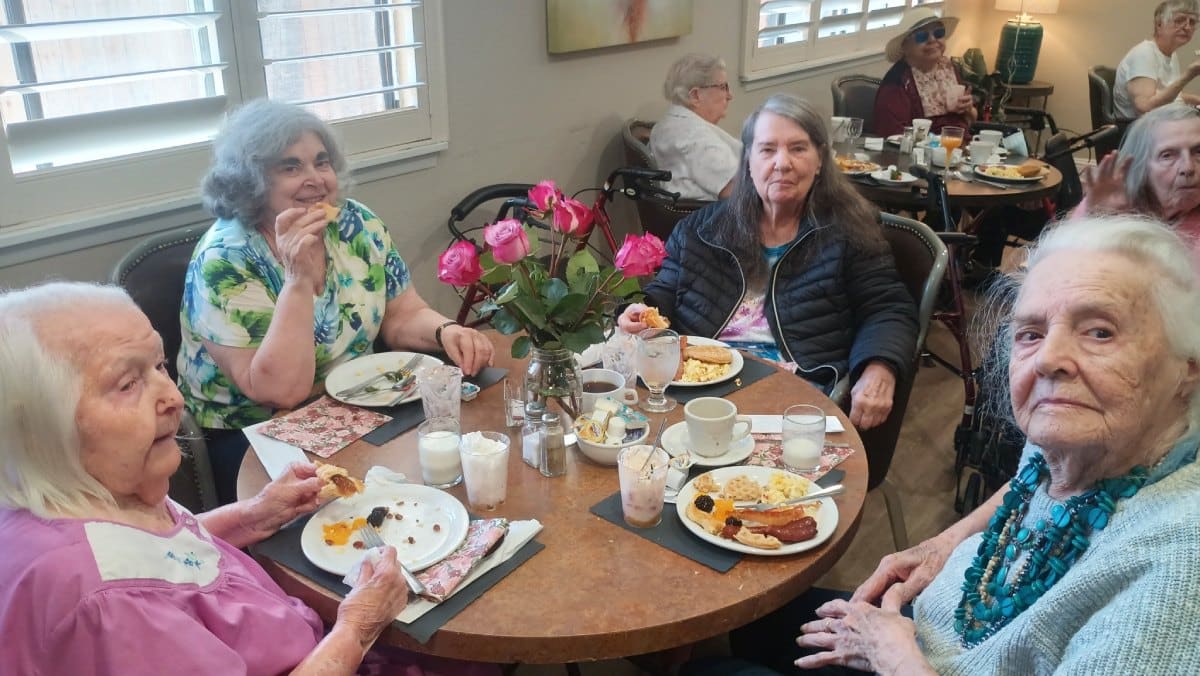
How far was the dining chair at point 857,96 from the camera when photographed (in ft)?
16.2

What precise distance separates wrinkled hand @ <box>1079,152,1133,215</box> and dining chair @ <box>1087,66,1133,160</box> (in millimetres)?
3190

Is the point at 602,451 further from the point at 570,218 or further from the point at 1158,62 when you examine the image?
the point at 1158,62

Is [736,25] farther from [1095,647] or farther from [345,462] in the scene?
[1095,647]

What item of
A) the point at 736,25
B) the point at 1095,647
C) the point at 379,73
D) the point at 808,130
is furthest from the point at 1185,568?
the point at 736,25

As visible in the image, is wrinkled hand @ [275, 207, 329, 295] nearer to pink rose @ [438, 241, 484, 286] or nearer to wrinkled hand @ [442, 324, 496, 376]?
wrinkled hand @ [442, 324, 496, 376]

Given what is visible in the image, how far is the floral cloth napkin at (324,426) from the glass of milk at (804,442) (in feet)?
2.58

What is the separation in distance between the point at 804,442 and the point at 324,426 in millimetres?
920

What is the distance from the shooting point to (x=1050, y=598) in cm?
111

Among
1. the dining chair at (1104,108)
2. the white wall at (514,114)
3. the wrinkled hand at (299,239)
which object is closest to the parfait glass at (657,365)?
the wrinkled hand at (299,239)

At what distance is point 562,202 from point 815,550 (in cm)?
71

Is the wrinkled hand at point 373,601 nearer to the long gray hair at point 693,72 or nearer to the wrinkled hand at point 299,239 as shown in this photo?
the wrinkled hand at point 299,239

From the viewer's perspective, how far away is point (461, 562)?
4.23 ft

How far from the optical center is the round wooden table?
3.86 feet

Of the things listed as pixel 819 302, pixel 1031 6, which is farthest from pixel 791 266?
pixel 1031 6
